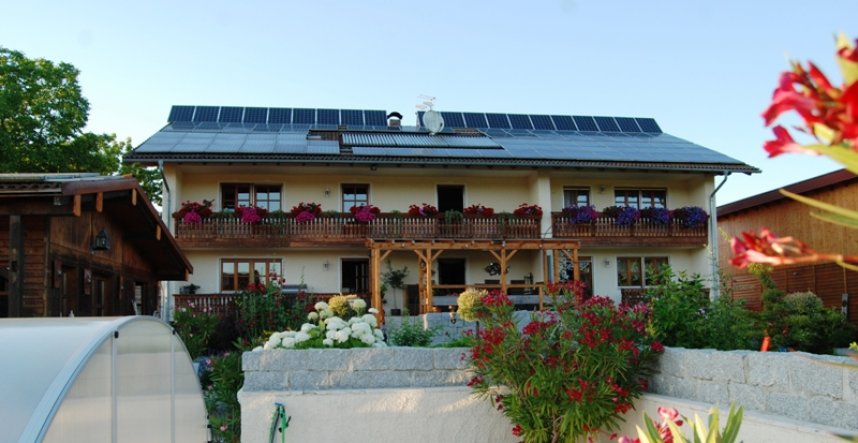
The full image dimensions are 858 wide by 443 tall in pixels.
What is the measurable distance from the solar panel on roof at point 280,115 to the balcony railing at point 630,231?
40.6 feet

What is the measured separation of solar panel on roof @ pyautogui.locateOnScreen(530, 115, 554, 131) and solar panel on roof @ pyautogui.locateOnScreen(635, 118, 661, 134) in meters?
4.02

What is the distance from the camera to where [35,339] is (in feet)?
12.1

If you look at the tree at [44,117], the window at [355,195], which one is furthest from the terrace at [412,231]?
the tree at [44,117]

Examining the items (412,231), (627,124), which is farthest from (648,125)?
(412,231)

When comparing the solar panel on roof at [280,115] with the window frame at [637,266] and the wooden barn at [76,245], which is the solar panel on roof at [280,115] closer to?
the wooden barn at [76,245]

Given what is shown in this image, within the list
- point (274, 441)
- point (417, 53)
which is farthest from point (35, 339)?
point (417, 53)

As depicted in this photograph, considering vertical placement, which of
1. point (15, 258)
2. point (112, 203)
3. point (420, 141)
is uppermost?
point (420, 141)

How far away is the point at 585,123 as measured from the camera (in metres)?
31.4

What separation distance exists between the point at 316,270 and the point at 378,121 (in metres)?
9.82

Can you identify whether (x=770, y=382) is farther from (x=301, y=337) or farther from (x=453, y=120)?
(x=453, y=120)

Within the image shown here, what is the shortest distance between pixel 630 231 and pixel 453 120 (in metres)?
10.5

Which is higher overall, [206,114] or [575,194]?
[206,114]

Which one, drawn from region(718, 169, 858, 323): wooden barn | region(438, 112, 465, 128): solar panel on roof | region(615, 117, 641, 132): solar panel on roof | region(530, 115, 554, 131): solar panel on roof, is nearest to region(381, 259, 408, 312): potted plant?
region(718, 169, 858, 323): wooden barn

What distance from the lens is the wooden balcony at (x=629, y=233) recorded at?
23.0 m
